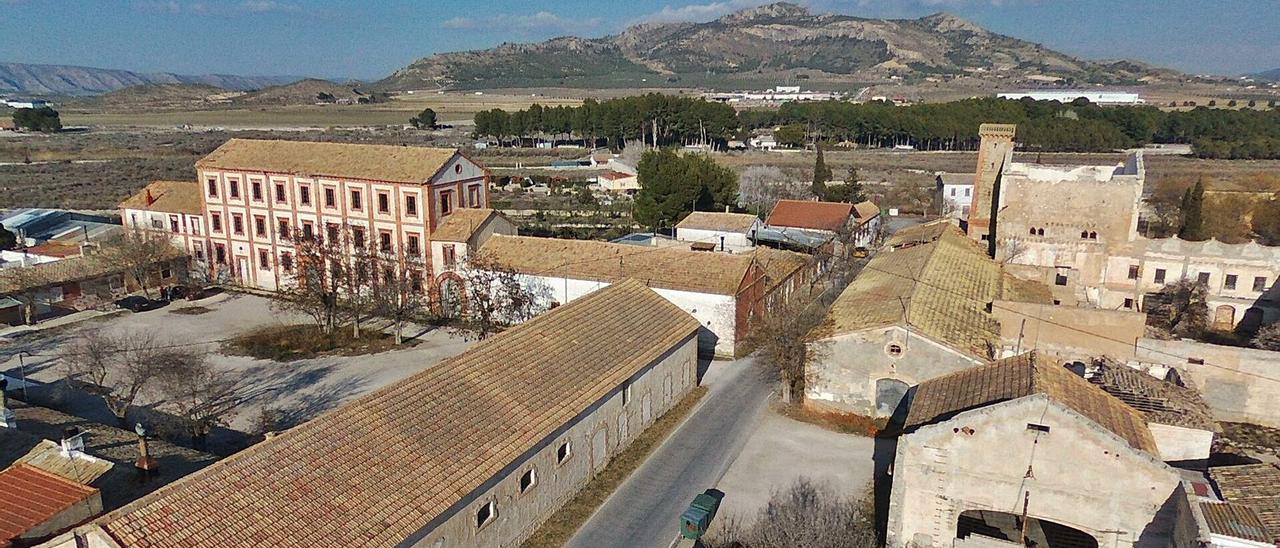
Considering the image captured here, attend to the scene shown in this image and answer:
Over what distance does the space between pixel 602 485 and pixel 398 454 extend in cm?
713

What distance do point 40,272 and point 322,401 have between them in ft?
74.7

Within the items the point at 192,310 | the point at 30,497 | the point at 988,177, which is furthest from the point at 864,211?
the point at 30,497

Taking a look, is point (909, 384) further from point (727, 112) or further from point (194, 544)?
point (727, 112)

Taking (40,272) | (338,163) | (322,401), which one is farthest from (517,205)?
(322,401)

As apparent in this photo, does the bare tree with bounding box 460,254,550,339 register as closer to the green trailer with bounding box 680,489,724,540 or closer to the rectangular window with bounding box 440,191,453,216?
the rectangular window with bounding box 440,191,453,216

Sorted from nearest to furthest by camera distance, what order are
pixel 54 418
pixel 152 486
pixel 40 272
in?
pixel 152 486 → pixel 54 418 → pixel 40 272

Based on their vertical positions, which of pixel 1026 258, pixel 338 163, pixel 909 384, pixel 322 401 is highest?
pixel 338 163

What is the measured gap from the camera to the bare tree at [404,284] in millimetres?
38281

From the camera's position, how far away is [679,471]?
73.6 feet

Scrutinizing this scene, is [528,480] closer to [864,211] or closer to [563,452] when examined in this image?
[563,452]

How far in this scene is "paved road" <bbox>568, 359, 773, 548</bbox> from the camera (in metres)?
19.2

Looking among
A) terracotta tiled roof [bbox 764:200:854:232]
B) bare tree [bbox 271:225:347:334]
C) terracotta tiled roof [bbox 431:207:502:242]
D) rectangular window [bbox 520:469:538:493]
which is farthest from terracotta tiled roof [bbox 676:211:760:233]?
rectangular window [bbox 520:469:538:493]

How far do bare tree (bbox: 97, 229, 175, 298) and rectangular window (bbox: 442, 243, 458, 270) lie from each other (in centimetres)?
1783

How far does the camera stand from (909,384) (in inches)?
968
